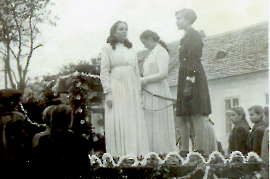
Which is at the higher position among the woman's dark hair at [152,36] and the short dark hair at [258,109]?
the woman's dark hair at [152,36]

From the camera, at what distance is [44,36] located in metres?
4.11

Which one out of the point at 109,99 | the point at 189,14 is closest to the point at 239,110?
Result: the point at 189,14

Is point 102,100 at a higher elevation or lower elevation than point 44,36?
lower

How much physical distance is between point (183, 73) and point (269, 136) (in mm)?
990

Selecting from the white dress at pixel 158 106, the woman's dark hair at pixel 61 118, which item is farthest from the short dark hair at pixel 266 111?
the woman's dark hair at pixel 61 118

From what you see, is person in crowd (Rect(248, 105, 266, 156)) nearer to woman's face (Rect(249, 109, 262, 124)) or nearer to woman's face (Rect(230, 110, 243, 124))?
woman's face (Rect(249, 109, 262, 124))

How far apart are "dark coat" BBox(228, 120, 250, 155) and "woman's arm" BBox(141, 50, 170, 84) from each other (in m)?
0.87

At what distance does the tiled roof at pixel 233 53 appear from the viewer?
4.04m

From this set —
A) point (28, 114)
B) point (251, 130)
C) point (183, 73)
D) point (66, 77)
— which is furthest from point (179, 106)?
point (28, 114)

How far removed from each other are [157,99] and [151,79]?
21 cm

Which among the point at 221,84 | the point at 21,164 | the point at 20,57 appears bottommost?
the point at 21,164

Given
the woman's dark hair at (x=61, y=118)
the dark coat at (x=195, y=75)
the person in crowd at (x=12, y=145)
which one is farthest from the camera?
the dark coat at (x=195, y=75)

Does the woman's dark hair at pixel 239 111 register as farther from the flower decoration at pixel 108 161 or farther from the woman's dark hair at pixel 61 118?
the woman's dark hair at pixel 61 118

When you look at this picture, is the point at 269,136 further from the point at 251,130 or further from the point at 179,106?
the point at 179,106
